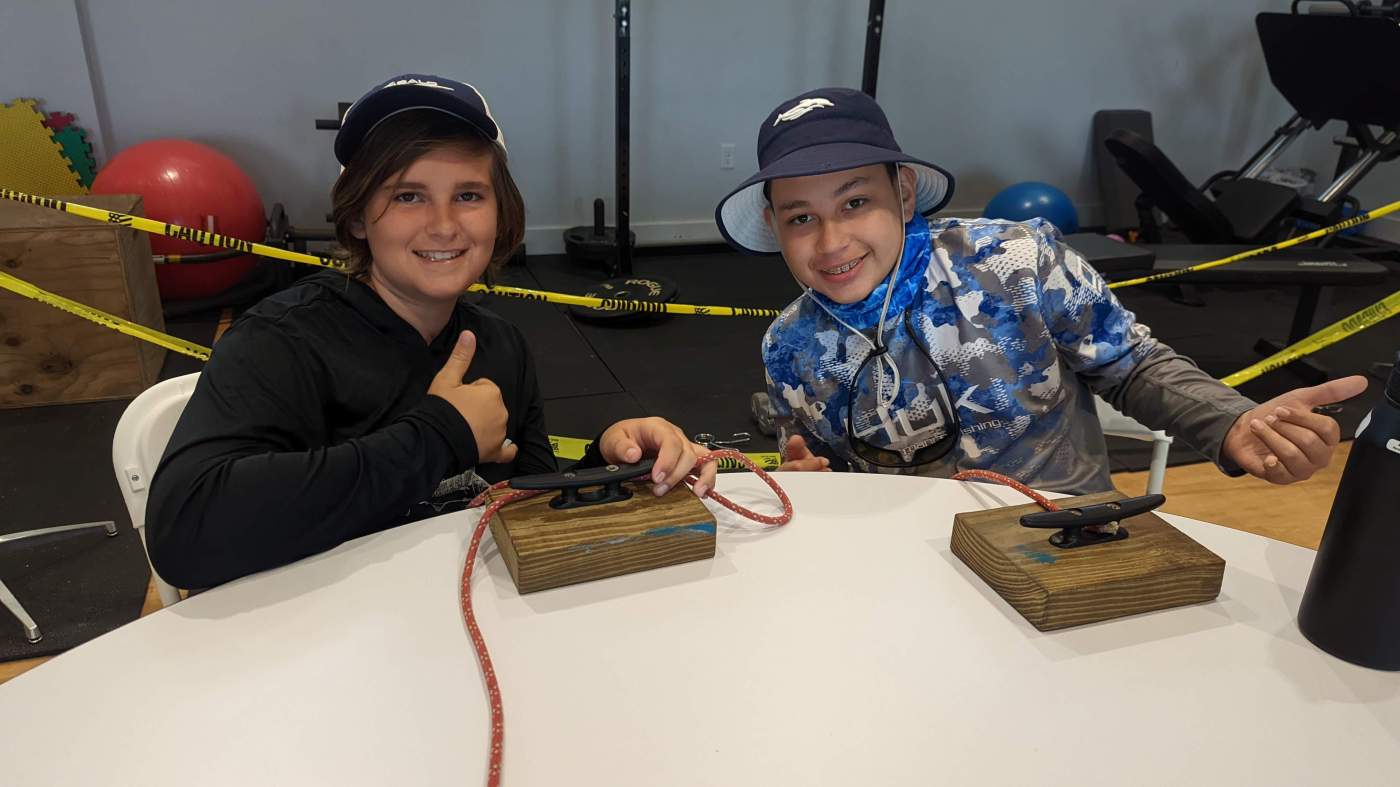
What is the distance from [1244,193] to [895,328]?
3830 mm

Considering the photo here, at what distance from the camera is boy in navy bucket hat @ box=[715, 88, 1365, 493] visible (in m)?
1.33

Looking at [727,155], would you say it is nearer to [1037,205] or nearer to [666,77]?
[666,77]

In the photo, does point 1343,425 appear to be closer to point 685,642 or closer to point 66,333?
point 685,642

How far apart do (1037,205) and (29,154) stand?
182 inches

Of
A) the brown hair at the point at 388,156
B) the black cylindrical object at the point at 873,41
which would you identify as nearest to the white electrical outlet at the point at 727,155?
the black cylindrical object at the point at 873,41

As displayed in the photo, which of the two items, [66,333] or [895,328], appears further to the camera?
[66,333]

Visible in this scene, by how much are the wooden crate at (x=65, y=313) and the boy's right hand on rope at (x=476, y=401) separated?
252 centimetres

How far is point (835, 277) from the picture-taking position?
1353 mm

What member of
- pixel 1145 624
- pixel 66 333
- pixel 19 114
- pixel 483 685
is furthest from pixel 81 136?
pixel 1145 624

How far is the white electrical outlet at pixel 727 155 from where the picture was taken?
500 cm

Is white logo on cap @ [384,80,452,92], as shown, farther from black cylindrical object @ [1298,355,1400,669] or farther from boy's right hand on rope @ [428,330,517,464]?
black cylindrical object @ [1298,355,1400,669]

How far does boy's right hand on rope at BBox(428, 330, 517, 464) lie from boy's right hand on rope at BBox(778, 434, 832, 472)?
0.45 m

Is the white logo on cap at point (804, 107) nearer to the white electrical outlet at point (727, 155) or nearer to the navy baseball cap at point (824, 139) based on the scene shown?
the navy baseball cap at point (824, 139)

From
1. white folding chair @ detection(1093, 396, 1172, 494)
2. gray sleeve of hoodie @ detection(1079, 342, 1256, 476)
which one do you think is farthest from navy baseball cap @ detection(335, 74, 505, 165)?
white folding chair @ detection(1093, 396, 1172, 494)
